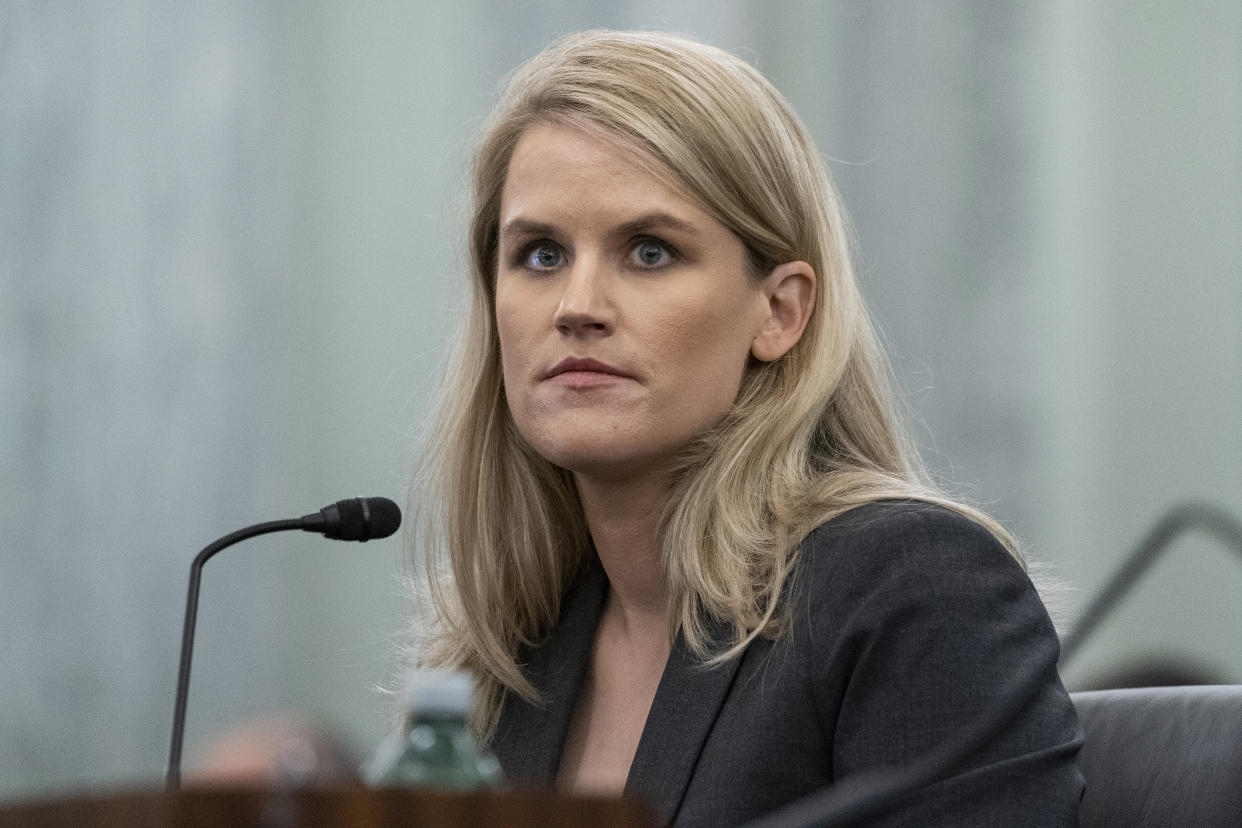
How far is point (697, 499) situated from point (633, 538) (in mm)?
166

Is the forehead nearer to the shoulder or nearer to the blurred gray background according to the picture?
the shoulder

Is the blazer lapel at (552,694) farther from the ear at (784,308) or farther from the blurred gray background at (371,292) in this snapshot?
the blurred gray background at (371,292)

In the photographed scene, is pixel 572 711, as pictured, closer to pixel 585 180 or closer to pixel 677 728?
pixel 677 728

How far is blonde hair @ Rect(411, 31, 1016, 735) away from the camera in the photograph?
1.90 m

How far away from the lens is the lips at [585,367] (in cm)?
190

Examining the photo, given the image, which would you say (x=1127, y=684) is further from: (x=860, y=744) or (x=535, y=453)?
(x=860, y=744)

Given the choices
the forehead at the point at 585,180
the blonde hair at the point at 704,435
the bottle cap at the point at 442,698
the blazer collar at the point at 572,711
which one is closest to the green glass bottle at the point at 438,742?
the bottle cap at the point at 442,698

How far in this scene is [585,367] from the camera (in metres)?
1.91

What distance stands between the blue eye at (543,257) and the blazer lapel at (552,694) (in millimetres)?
490

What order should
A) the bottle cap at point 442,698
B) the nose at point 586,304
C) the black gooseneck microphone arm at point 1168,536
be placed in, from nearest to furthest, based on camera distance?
the bottle cap at point 442,698, the nose at point 586,304, the black gooseneck microphone arm at point 1168,536

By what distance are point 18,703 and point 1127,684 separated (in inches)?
111

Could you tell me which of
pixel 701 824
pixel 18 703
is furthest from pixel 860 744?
pixel 18 703

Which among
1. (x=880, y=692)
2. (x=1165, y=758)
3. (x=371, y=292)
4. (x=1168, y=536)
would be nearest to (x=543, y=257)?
(x=880, y=692)

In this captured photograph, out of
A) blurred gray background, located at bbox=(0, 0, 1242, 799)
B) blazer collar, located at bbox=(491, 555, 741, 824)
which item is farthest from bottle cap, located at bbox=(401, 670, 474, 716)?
blurred gray background, located at bbox=(0, 0, 1242, 799)
